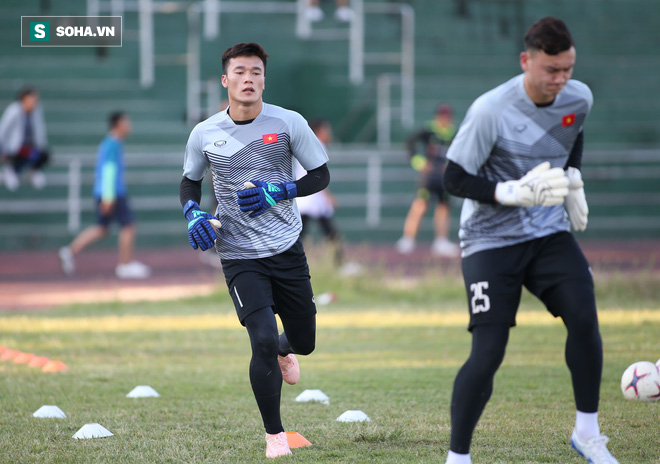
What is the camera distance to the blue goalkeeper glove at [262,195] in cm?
545

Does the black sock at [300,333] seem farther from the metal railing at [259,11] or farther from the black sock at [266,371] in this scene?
the metal railing at [259,11]

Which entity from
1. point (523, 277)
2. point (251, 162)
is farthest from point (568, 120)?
point (251, 162)

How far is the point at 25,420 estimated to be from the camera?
20.8 ft

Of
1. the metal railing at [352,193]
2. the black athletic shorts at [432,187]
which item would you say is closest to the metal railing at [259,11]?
the metal railing at [352,193]

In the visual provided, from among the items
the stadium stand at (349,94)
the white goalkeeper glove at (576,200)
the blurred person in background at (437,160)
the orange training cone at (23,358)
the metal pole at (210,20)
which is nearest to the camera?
the white goalkeeper glove at (576,200)

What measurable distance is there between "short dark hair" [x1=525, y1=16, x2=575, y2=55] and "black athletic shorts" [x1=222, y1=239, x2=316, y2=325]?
6.04 ft

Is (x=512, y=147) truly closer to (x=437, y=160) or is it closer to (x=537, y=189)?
(x=537, y=189)

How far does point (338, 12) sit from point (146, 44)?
15.6 ft

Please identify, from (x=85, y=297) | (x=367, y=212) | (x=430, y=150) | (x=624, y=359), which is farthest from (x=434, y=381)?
(x=367, y=212)

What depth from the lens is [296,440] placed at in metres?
Result: 5.65

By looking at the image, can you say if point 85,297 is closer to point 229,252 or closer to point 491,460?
point 229,252

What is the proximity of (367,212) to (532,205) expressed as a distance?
16074 mm

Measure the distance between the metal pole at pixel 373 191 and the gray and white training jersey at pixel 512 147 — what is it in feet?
48.7

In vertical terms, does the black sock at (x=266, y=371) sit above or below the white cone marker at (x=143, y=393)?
above
